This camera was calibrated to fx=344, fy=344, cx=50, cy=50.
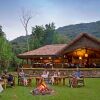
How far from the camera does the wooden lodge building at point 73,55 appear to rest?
119 feet

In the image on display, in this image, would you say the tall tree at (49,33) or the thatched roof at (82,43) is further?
the tall tree at (49,33)

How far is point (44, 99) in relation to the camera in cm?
1600

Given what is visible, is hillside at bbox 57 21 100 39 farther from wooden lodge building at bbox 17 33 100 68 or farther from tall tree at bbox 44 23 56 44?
wooden lodge building at bbox 17 33 100 68

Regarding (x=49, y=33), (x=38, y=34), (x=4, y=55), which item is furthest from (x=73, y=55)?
(x=49, y=33)

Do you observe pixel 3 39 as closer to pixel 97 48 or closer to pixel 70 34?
pixel 97 48

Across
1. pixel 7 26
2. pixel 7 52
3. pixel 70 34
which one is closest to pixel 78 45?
pixel 7 52

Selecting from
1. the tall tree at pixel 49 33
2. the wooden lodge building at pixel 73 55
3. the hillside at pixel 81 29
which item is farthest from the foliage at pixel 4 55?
the hillside at pixel 81 29

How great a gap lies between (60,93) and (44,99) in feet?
8.00

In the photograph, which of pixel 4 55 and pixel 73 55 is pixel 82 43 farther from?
pixel 4 55

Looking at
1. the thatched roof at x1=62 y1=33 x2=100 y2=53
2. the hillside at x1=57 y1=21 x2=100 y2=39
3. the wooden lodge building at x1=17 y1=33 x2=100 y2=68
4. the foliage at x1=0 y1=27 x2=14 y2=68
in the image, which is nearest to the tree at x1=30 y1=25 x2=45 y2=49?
the foliage at x1=0 y1=27 x2=14 y2=68

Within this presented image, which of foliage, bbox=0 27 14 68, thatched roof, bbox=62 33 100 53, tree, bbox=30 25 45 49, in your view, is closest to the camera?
thatched roof, bbox=62 33 100 53

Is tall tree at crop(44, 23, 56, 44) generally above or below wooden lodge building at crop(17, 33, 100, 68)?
above

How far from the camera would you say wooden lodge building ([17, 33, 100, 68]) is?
3622 cm

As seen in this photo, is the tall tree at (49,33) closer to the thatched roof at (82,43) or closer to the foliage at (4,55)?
the foliage at (4,55)
